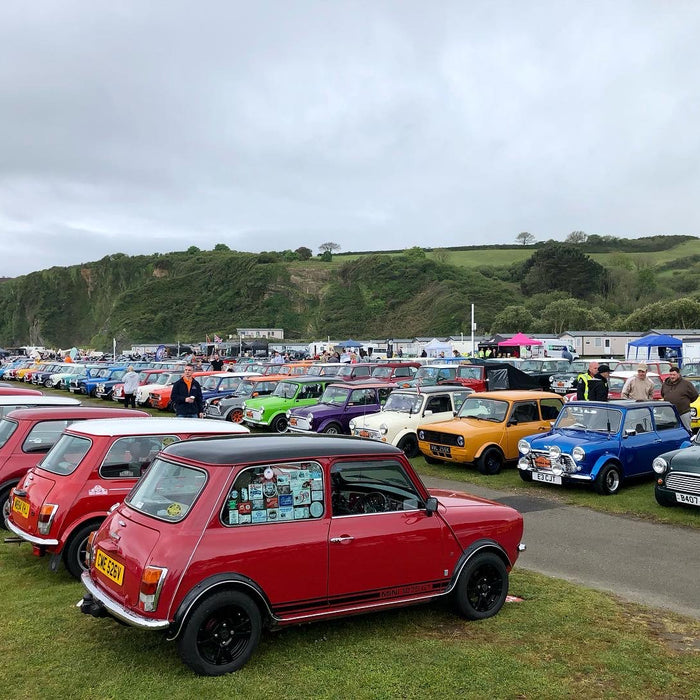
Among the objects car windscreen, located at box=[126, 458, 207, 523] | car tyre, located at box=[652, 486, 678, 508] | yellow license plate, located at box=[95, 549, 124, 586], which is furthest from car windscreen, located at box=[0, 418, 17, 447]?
car tyre, located at box=[652, 486, 678, 508]

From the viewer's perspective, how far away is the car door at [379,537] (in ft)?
16.8

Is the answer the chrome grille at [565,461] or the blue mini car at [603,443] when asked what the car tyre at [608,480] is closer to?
the blue mini car at [603,443]

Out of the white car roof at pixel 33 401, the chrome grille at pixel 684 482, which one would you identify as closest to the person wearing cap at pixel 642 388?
the chrome grille at pixel 684 482

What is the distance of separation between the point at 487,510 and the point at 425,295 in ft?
364

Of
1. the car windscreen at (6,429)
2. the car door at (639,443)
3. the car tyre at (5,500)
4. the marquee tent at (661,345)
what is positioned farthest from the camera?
the marquee tent at (661,345)

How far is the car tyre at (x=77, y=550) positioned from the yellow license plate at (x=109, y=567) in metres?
1.76

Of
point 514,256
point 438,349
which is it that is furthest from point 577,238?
point 438,349

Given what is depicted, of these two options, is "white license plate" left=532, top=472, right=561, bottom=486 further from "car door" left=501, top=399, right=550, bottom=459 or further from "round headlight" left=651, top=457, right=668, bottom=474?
"car door" left=501, top=399, right=550, bottom=459

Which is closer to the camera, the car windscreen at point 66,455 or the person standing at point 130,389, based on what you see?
the car windscreen at point 66,455

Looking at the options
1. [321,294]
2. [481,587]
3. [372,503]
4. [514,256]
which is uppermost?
[514,256]

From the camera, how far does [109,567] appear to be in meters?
4.96

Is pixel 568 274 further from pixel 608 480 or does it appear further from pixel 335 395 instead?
pixel 608 480

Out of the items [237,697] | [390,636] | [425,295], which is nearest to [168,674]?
[237,697]

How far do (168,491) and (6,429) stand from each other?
508 cm
